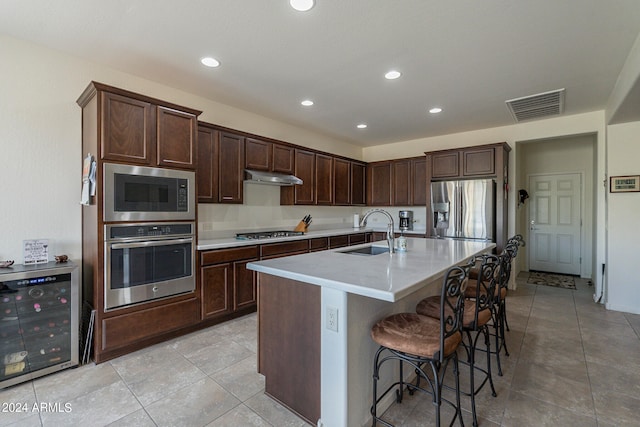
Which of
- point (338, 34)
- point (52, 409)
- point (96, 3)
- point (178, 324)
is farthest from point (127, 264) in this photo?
point (338, 34)

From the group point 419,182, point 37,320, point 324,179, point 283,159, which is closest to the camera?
point 37,320

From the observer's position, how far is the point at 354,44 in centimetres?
251

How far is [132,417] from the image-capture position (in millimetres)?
1825

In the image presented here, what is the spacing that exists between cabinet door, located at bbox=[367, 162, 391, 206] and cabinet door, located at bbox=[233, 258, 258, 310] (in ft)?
10.8

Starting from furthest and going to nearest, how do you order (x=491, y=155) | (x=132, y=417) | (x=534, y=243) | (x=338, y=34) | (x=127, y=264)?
1. (x=534, y=243)
2. (x=491, y=155)
3. (x=127, y=264)
4. (x=338, y=34)
5. (x=132, y=417)

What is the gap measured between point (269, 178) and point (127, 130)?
1.74m

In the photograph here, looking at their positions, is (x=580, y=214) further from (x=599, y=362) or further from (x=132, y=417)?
(x=132, y=417)

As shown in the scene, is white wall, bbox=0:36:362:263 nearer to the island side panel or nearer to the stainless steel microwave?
the stainless steel microwave

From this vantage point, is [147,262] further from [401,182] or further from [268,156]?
[401,182]

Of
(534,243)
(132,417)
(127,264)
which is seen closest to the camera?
(132,417)

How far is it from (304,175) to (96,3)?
3.12m

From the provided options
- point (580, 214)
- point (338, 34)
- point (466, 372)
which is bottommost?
point (466, 372)

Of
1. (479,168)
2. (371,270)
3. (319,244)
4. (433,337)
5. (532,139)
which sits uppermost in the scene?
(532,139)

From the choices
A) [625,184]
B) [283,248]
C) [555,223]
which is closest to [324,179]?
[283,248]
